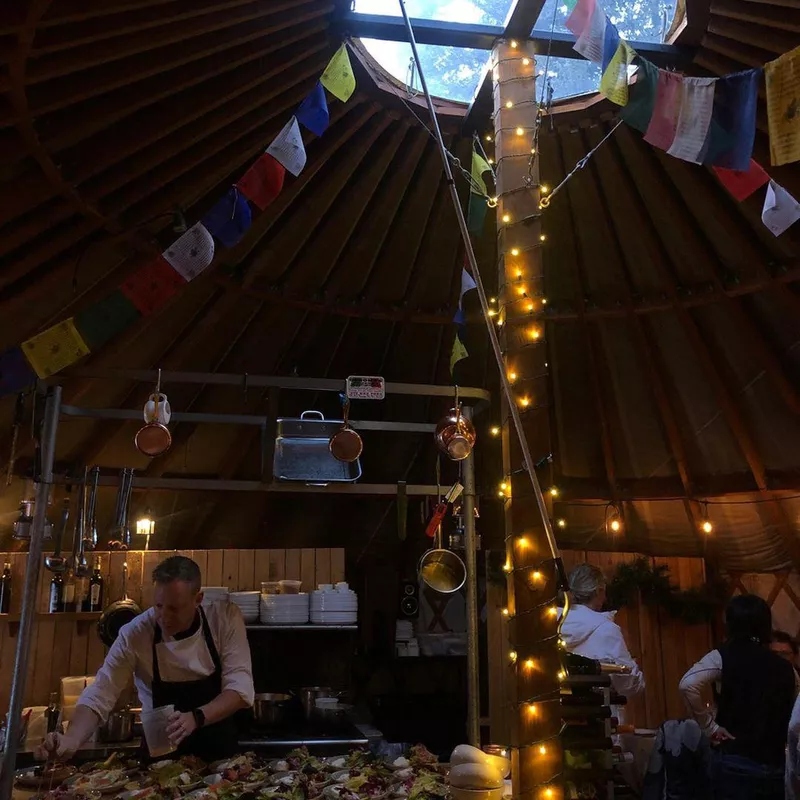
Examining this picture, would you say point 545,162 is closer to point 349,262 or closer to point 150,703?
point 349,262

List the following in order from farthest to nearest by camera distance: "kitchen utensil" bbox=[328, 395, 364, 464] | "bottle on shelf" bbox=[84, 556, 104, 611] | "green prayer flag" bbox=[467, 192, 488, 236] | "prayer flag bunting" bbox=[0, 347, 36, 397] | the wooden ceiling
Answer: "bottle on shelf" bbox=[84, 556, 104, 611]
"kitchen utensil" bbox=[328, 395, 364, 464]
"green prayer flag" bbox=[467, 192, 488, 236]
"prayer flag bunting" bbox=[0, 347, 36, 397]
the wooden ceiling

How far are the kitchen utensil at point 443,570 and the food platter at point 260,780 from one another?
1001mm

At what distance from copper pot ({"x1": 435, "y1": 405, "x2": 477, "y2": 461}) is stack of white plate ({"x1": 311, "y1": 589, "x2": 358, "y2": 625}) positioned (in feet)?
4.59

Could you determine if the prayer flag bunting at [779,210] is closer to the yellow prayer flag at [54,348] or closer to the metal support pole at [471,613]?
the metal support pole at [471,613]

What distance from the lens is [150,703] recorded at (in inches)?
123

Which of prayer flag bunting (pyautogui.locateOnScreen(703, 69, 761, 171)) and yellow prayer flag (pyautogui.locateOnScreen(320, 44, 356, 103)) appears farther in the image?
yellow prayer flag (pyautogui.locateOnScreen(320, 44, 356, 103))

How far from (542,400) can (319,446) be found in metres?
2.57

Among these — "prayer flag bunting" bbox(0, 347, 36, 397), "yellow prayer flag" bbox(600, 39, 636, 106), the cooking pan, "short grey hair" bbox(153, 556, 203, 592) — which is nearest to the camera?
"short grey hair" bbox(153, 556, 203, 592)

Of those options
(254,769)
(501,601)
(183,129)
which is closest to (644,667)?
(501,601)

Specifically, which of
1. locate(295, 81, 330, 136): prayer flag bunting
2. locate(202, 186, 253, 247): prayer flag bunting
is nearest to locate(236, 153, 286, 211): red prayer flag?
locate(202, 186, 253, 247): prayer flag bunting

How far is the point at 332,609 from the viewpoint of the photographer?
488 centimetres

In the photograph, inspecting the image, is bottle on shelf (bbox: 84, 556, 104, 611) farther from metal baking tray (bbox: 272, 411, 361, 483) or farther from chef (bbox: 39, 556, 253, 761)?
chef (bbox: 39, 556, 253, 761)

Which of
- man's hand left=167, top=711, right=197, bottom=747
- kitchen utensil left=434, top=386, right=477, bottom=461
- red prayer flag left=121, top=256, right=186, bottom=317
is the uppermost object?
red prayer flag left=121, top=256, right=186, bottom=317

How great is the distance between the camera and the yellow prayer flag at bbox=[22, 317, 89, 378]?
3564mm
